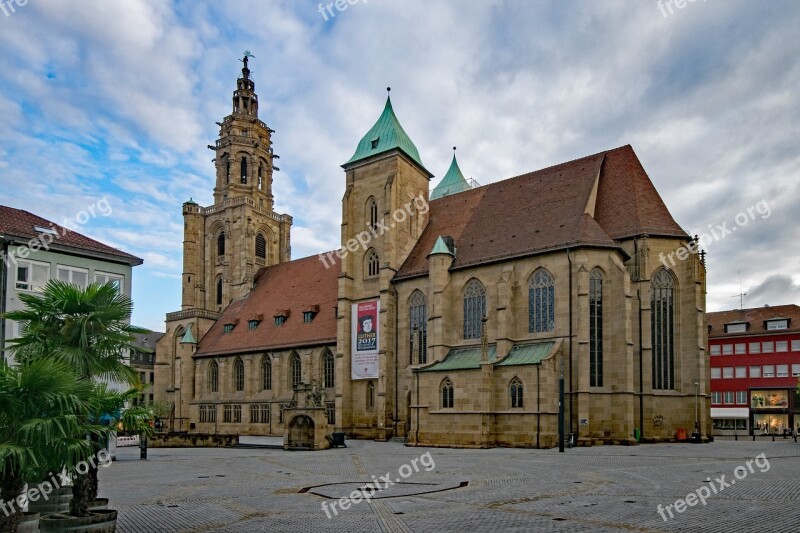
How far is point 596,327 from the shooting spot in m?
41.0

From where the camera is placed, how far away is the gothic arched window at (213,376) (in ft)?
210

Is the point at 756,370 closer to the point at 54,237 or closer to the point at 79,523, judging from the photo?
the point at 54,237

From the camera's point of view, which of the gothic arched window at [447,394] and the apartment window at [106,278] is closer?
the apartment window at [106,278]

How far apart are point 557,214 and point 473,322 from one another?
28.0ft

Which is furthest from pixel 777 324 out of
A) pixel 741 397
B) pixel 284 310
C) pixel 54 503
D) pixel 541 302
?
pixel 54 503

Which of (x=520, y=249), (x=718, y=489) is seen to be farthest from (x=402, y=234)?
(x=718, y=489)

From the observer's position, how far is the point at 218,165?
7450cm

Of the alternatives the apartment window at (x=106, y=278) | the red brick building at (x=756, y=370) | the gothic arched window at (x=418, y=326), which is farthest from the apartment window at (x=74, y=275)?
the red brick building at (x=756, y=370)

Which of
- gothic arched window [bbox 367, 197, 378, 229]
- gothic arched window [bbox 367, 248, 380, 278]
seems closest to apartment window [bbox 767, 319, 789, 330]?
gothic arched window [bbox 367, 248, 380, 278]

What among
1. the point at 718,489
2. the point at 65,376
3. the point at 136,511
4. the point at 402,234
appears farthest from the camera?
the point at 402,234

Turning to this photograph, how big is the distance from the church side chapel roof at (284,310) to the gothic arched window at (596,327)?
21010 millimetres

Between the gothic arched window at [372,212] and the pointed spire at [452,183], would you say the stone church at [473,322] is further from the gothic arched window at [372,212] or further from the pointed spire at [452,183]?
the pointed spire at [452,183]

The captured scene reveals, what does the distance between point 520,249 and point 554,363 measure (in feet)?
28.0

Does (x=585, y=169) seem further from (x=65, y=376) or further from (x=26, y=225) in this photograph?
(x=65, y=376)
